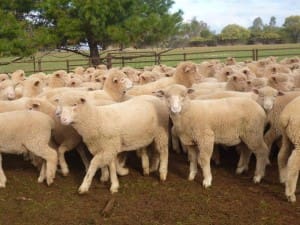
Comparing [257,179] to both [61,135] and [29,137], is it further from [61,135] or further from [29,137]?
[29,137]

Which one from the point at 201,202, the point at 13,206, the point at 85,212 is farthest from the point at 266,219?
the point at 13,206

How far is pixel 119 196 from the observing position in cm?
→ 608

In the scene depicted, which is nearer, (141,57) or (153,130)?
(153,130)

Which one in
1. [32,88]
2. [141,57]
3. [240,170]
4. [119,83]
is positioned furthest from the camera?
[141,57]

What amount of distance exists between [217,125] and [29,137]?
8.97 feet

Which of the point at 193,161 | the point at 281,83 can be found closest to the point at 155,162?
the point at 193,161

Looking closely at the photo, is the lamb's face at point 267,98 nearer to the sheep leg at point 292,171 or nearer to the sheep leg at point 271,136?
the sheep leg at point 271,136

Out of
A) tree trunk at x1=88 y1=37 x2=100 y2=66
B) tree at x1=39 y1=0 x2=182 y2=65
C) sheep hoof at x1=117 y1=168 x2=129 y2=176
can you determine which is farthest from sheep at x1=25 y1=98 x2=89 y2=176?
tree trunk at x1=88 y1=37 x2=100 y2=66

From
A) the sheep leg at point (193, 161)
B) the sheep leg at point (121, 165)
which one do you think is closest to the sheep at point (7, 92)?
the sheep leg at point (121, 165)

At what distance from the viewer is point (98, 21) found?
20.9 m

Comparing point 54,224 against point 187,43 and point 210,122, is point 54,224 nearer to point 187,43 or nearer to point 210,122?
point 210,122

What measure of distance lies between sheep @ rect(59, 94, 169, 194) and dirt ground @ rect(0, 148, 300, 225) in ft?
1.03

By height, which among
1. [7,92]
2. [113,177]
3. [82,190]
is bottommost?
[82,190]

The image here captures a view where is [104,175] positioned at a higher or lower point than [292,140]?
lower
